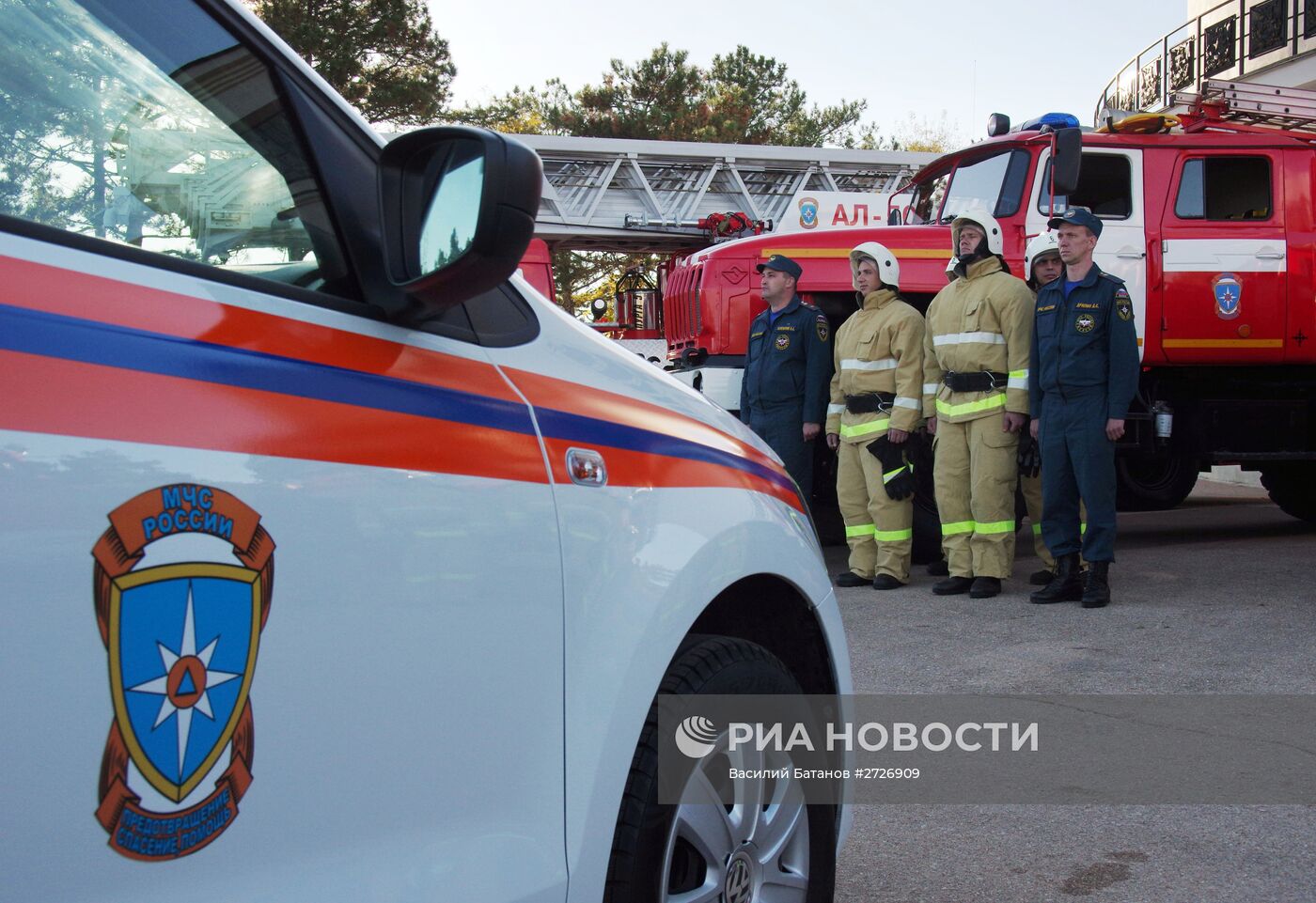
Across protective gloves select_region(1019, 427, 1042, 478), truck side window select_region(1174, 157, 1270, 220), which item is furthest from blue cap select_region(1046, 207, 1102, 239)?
truck side window select_region(1174, 157, 1270, 220)

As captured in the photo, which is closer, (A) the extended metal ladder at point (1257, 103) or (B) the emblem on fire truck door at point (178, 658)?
(B) the emblem on fire truck door at point (178, 658)

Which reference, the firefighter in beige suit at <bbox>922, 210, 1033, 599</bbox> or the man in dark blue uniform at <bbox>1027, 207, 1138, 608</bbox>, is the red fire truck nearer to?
the firefighter in beige suit at <bbox>922, 210, 1033, 599</bbox>

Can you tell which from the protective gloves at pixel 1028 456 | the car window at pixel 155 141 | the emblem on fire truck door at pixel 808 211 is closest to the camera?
the car window at pixel 155 141

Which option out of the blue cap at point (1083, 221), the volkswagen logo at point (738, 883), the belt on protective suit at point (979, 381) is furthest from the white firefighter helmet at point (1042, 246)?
→ the volkswagen logo at point (738, 883)

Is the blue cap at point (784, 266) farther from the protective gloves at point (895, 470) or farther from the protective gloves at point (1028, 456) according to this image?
the protective gloves at point (1028, 456)

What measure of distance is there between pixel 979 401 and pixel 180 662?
19.3 ft

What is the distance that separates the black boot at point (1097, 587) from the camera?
248 inches

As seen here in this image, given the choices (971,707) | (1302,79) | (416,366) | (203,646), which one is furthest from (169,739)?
(1302,79)

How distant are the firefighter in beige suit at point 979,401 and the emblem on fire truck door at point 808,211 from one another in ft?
16.4

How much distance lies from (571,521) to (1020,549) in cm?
772

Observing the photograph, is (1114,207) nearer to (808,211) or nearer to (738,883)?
(808,211)

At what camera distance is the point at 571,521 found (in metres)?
1.76

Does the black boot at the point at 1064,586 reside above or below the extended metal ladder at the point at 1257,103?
below

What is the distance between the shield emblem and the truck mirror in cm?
708
